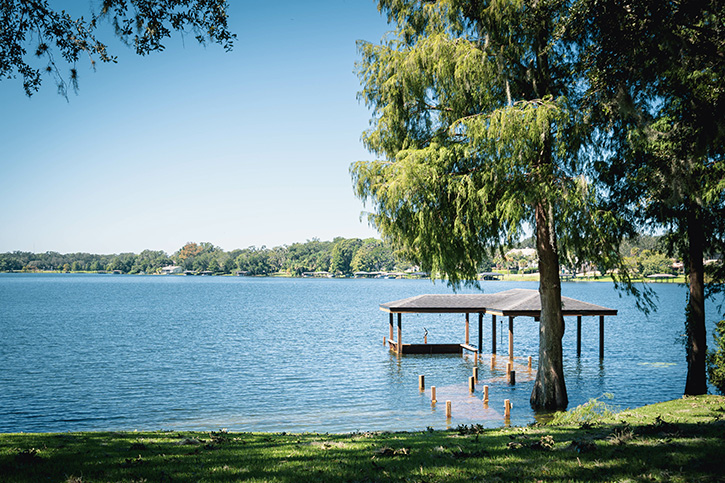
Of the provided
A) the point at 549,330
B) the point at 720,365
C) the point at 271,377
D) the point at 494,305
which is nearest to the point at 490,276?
the point at 494,305

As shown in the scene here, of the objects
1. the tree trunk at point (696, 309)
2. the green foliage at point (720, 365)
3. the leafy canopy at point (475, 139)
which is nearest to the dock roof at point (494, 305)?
the tree trunk at point (696, 309)

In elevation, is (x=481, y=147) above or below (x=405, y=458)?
above

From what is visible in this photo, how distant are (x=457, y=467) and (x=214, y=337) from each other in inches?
1471

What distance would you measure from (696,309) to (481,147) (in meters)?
7.38

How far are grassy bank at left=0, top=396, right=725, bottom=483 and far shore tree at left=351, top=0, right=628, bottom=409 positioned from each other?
19.8 feet

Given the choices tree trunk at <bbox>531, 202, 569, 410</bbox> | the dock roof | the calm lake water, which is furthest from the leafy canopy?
the dock roof

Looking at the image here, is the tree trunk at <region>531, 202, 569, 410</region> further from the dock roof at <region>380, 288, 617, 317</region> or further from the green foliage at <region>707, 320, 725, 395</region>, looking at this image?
the dock roof at <region>380, 288, 617, 317</region>

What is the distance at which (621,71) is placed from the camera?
927 cm

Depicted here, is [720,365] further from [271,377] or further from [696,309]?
[271,377]

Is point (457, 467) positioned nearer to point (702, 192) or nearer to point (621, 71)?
point (621, 71)

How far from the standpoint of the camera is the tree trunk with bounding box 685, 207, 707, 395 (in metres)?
14.4

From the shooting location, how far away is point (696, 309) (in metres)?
14.4

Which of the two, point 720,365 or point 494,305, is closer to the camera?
point 720,365

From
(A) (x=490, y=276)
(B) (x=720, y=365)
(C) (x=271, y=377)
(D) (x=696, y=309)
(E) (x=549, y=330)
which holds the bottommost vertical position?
(A) (x=490, y=276)
